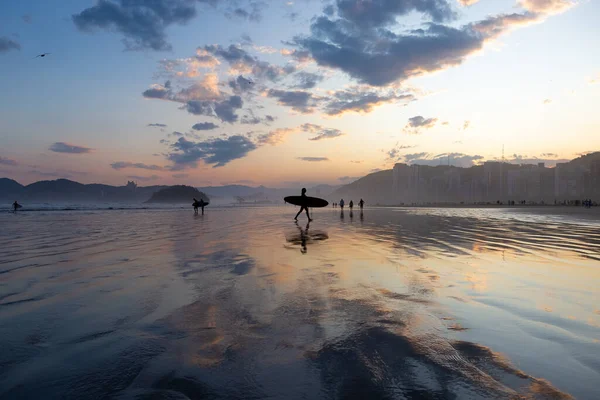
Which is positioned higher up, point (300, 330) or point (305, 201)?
point (305, 201)

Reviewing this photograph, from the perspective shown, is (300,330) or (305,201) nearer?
(300,330)

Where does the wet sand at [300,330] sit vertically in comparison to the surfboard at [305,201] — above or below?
below

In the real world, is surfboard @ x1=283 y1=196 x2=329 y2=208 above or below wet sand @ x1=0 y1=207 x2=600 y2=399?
above

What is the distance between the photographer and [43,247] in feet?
43.8

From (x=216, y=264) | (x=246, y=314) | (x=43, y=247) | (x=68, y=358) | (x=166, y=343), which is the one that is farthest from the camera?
(x=43, y=247)

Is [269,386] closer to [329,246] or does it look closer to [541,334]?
[541,334]

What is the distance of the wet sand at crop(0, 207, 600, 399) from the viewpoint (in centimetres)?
326

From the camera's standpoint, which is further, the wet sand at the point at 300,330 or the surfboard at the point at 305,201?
the surfboard at the point at 305,201

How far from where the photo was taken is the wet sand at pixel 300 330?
128 inches

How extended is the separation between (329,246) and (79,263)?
8.54m

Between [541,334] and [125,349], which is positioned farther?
[541,334]

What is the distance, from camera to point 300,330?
4688 millimetres

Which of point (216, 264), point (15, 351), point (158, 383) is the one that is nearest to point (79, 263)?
point (216, 264)

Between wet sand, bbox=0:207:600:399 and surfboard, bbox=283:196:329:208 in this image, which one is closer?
Result: wet sand, bbox=0:207:600:399
